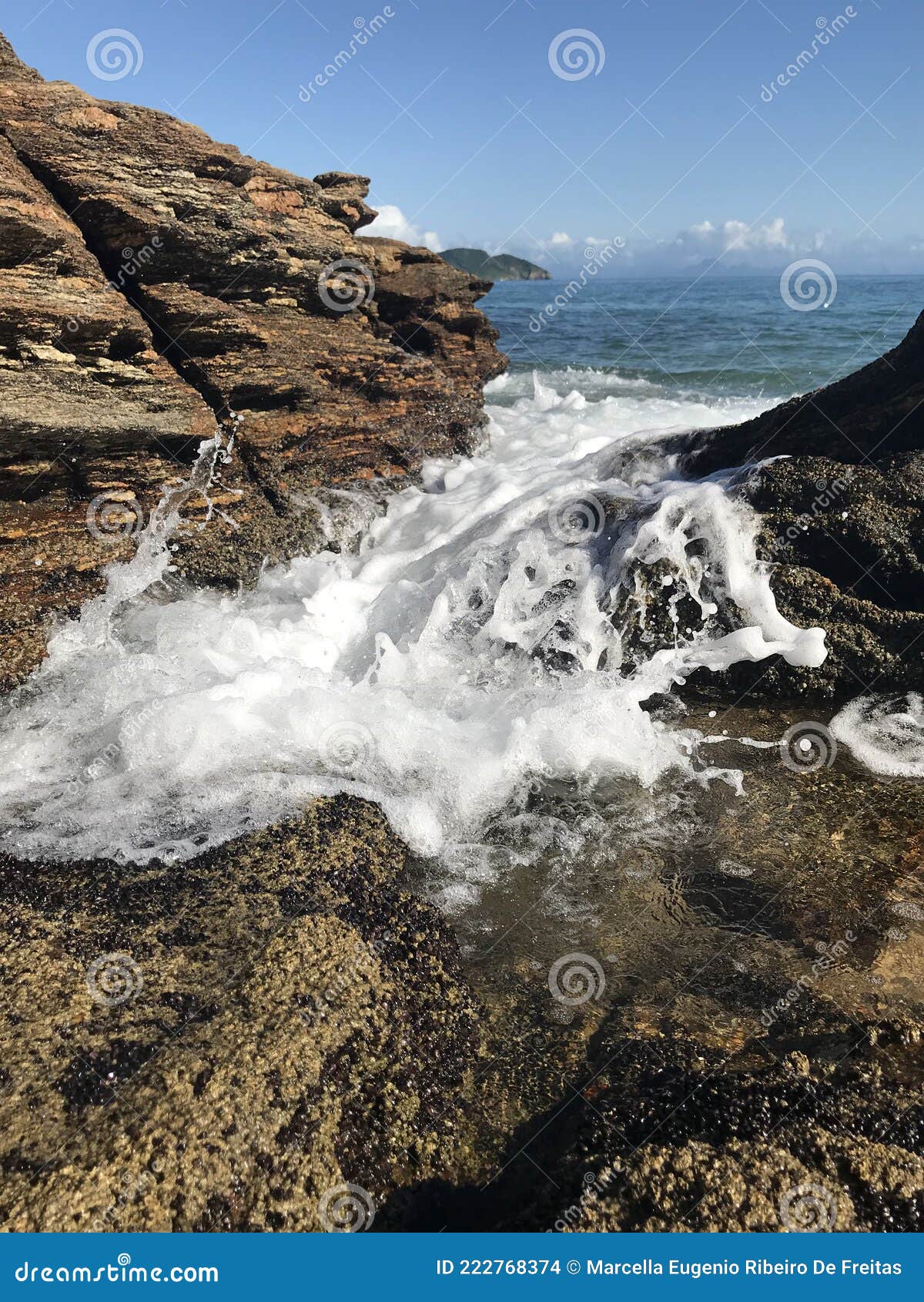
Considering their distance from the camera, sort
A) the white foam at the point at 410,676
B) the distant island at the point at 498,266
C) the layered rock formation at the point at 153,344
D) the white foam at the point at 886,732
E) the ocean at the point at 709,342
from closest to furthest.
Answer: the white foam at the point at 410,676, the white foam at the point at 886,732, the layered rock formation at the point at 153,344, the ocean at the point at 709,342, the distant island at the point at 498,266

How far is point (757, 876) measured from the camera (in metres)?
4.55

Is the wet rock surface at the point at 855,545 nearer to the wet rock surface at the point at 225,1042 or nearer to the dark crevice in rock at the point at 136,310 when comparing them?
the wet rock surface at the point at 225,1042

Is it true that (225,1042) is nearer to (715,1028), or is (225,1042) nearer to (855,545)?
(715,1028)

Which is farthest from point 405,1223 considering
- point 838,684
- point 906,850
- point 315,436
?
point 315,436

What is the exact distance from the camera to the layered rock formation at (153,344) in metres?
7.13

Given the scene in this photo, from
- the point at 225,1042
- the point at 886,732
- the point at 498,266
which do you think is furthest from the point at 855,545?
the point at 498,266

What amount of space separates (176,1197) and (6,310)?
7.05m

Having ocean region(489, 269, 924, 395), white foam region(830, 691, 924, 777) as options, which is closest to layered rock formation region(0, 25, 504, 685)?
white foam region(830, 691, 924, 777)

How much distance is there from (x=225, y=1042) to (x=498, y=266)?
102 m

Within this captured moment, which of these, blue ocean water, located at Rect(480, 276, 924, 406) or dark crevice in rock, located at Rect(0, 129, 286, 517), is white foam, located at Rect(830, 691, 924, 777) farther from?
blue ocean water, located at Rect(480, 276, 924, 406)

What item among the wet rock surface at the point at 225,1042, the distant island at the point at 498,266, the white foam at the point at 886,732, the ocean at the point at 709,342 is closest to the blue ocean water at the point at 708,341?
the ocean at the point at 709,342

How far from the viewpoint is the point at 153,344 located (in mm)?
8242

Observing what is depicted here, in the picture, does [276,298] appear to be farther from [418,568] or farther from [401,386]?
[418,568]

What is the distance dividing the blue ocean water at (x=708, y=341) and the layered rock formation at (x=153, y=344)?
12.3 meters
